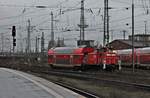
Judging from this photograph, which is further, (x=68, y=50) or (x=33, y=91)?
(x=68, y=50)

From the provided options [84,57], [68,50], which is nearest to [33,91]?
[84,57]

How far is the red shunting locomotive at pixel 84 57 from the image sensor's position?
176 feet

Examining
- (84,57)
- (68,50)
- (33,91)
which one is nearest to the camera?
(33,91)

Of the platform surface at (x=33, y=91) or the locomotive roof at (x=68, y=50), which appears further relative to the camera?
the locomotive roof at (x=68, y=50)

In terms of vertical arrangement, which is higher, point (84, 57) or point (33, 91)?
point (84, 57)

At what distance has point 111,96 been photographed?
63.7 feet

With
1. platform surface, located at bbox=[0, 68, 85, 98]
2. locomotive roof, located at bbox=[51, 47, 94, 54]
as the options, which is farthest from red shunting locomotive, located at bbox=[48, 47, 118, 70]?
platform surface, located at bbox=[0, 68, 85, 98]

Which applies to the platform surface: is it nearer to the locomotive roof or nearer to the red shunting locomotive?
the red shunting locomotive

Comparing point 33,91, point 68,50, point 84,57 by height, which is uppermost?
point 68,50

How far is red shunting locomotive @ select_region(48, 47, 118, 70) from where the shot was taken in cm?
5372

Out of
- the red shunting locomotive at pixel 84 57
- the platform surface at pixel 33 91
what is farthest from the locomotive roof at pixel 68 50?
the platform surface at pixel 33 91

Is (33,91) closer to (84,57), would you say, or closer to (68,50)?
(84,57)

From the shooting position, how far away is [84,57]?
56.3 metres

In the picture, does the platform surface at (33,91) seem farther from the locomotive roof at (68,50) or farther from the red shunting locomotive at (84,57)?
the locomotive roof at (68,50)
